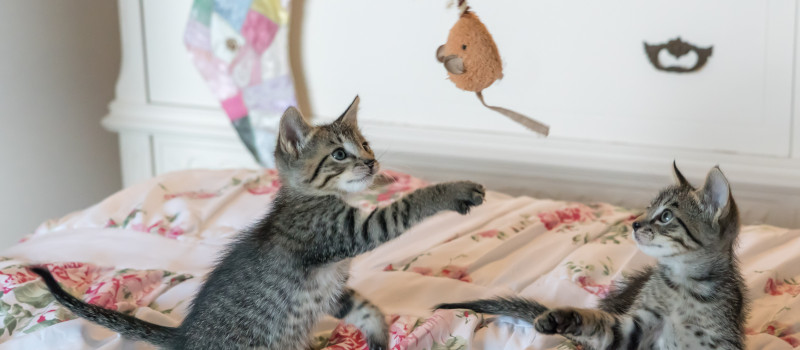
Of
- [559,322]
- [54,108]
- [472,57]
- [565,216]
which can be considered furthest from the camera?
[54,108]

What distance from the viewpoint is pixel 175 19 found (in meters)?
2.47

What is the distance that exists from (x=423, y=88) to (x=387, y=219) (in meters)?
1.08

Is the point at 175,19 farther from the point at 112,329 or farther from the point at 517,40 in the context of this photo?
the point at 112,329

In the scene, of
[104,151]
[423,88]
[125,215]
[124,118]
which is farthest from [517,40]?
[104,151]

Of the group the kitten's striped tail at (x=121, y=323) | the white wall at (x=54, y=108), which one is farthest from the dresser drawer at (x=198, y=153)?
the kitten's striped tail at (x=121, y=323)

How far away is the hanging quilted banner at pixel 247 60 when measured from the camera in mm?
2314

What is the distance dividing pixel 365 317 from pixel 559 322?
33cm

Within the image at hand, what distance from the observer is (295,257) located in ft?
4.08

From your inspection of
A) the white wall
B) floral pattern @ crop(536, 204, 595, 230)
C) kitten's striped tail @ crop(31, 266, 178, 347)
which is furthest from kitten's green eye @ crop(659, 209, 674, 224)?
the white wall

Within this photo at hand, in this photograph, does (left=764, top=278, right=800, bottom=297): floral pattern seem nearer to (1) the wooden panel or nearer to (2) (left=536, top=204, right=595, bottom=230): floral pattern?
(2) (left=536, top=204, right=595, bottom=230): floral pattern

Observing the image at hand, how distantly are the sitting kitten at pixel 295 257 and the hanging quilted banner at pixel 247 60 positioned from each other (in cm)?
106

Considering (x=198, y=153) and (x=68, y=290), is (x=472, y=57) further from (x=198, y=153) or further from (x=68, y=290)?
(x=198, y=153)

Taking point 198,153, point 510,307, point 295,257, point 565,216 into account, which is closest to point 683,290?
point 510,307

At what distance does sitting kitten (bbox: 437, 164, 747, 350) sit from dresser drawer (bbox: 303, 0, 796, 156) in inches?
33.2
